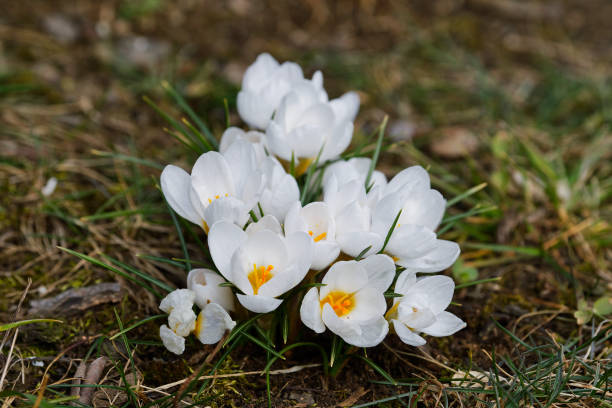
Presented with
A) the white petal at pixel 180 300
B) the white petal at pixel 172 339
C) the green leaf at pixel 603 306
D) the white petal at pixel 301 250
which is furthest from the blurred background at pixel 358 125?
the white petal at pixel 301 250

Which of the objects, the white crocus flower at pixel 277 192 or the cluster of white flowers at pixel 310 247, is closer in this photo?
the cluster of white flowers at pixel 310 247

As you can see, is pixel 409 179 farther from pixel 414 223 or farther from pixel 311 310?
pixel 311 310

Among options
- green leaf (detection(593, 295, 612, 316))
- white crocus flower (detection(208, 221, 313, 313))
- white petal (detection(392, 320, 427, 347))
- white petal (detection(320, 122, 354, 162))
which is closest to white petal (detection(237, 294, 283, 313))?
white crocus flower (detection(208, 221, 313, 313))

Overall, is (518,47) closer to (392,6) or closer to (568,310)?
(392,6)

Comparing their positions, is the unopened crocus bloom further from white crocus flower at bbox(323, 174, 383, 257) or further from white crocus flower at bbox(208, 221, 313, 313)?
white crocus flower at bbox(208, 221, 313, 313)

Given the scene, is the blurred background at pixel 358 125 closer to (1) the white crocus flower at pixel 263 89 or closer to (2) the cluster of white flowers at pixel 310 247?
(2) the cluster of white flowers at pixel 310 247

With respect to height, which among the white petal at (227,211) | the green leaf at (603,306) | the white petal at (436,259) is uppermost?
the white petal at (227,211)

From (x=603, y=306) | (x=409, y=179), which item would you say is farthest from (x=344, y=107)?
(x=603, y=306)
